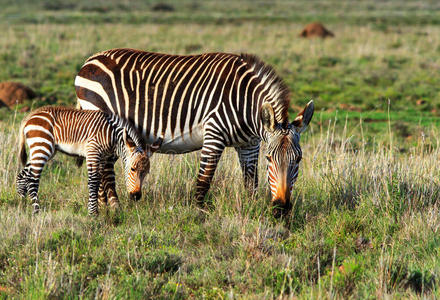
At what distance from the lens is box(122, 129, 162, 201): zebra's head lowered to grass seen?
6402mm

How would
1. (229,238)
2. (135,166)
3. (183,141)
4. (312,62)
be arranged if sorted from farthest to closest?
(312,62) < (183,141) < (135,166) < (229,238)

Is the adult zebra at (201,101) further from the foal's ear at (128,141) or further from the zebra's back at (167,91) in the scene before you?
the foal's ear at (128,141)

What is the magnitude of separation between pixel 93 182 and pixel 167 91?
59.3 inches

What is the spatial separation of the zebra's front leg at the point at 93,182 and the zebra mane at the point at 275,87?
2288 mm

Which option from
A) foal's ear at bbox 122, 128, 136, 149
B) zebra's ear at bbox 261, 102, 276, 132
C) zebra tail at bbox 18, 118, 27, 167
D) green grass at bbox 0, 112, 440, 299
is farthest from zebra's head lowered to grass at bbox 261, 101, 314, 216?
zebra tail at bbox 18, 118, 27, 167

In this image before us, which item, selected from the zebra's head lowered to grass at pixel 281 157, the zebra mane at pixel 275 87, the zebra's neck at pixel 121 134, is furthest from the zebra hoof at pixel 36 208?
the zebra mane at pixel 275 87

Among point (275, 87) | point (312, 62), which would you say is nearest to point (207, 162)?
point (275, 87)

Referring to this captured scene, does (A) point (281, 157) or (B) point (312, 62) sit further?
(B) point (312, 62)

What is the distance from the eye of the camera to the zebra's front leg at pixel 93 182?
21.9 ft

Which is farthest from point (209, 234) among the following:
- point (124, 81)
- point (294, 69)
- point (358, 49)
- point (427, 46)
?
point (427, 46)

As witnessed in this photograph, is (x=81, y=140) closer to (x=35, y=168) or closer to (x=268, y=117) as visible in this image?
(x=35, y=168)

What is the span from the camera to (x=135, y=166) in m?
6.42

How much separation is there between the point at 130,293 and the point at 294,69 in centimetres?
1841

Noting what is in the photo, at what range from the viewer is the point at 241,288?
194 inches
